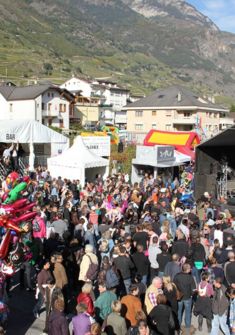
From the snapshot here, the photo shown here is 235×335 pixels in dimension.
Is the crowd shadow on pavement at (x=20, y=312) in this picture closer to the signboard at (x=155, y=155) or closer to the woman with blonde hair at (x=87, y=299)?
the woman with blonde hair at (x=87, y=299)

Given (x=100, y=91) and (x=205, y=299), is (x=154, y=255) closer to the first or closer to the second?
(x=205, y=299)

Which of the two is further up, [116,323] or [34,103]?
[34,103]

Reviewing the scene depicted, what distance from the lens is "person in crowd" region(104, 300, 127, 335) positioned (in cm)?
574

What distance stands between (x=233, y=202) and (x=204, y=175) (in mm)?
1890

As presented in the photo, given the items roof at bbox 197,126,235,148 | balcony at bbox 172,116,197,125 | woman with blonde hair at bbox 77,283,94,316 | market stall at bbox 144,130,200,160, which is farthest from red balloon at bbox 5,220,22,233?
balcony at bbox 172,116,197,125

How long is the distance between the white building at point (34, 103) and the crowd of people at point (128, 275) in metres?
34.6

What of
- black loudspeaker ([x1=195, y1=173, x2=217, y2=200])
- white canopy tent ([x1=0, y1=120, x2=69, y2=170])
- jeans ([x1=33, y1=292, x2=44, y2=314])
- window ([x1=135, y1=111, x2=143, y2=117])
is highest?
window ([x1=135, y1=111, x2=143, y2=117])

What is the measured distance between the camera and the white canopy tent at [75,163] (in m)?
18.1

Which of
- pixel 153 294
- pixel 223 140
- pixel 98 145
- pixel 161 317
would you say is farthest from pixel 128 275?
pixel 98 145

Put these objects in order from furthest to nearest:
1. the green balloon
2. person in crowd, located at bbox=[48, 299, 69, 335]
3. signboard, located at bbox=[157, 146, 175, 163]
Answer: signboard, located at bbox=[157, 146, 175, 163] → the green balloon → person in crowd, located at bbox=[48, 299, 69, 335]

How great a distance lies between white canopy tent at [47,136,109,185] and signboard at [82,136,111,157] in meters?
1.41

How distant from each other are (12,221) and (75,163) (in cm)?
1157

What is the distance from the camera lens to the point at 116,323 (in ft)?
18.9

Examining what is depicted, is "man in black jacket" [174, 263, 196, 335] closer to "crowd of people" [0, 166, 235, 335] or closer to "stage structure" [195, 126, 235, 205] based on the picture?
"crowd of people" [0, 166, 235, 335]
